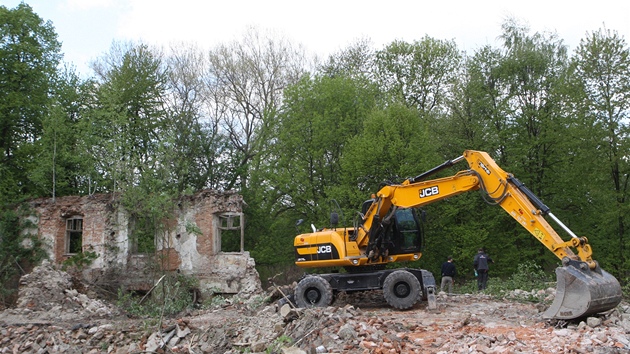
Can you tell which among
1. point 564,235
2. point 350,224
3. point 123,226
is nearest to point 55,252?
point 123,226

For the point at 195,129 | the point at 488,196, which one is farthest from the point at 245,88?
the point at 488,196

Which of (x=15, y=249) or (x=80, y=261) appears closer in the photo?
(x=80, y=261)

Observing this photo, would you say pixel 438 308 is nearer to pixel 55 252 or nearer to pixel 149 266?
pixel 149 266

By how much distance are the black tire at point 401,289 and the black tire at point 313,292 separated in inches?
49.4

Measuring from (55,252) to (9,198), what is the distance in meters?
3.17

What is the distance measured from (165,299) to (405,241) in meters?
6.53

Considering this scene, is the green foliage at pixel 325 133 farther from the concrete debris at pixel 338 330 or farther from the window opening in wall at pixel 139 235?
the concrete debris at pixel 338 330

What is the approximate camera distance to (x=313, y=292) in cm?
1248

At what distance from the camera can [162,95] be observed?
1043 inches

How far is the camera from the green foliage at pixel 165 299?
15.0 metres

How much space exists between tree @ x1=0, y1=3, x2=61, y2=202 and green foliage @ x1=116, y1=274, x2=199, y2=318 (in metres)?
8.30

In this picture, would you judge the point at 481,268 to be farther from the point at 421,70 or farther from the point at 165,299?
the point at 421,70

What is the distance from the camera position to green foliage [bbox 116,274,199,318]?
49.1 ft

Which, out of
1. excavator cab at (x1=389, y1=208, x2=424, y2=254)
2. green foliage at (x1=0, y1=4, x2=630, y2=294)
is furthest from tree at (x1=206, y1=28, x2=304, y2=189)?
excavator cab at (x1=389, y1=208, x2=424, y2=254)
